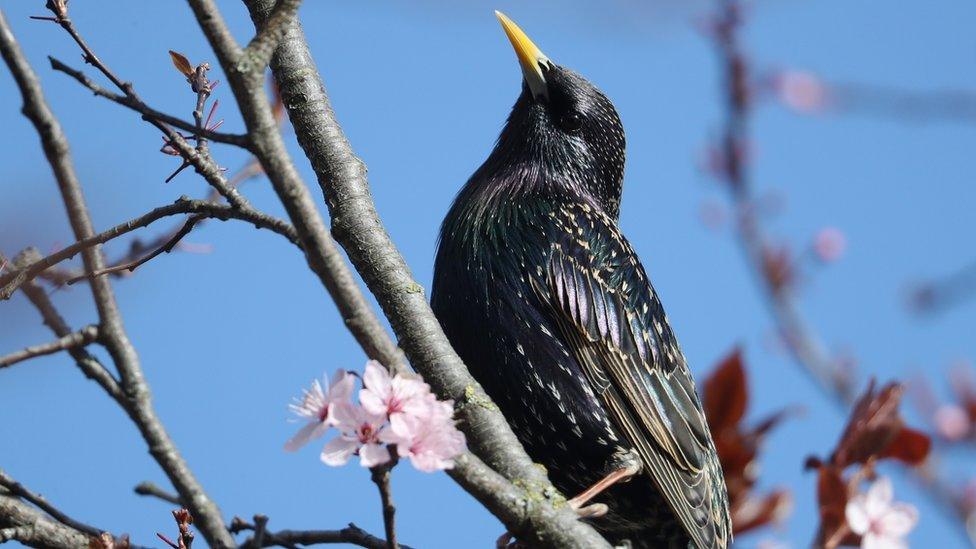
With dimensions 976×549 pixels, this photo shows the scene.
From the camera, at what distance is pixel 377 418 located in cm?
177

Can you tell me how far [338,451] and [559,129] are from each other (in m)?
2.68

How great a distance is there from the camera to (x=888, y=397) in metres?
1.87

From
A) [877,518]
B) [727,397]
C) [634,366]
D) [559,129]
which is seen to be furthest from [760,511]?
[559,129]

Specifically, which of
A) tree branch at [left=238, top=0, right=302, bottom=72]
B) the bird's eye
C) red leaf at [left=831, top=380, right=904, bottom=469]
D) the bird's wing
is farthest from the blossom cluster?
the bird's eye

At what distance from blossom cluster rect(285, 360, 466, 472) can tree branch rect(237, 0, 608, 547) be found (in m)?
0.12

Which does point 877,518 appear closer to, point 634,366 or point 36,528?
point 36,528

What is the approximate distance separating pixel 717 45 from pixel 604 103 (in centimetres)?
140

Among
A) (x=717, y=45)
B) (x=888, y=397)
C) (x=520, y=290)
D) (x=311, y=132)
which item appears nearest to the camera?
(x=888, y=397)

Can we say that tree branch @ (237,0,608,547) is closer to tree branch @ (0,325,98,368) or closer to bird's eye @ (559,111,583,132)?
tree branch @ (0,325,98,368)

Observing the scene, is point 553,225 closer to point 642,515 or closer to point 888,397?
point 642,515

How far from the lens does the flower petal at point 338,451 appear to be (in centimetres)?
173

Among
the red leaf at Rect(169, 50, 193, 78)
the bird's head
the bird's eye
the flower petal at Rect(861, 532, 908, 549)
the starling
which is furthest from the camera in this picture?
the bird's eye

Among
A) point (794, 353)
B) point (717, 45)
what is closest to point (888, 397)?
point (794, 353)

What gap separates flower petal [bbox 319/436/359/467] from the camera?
5.67ft
